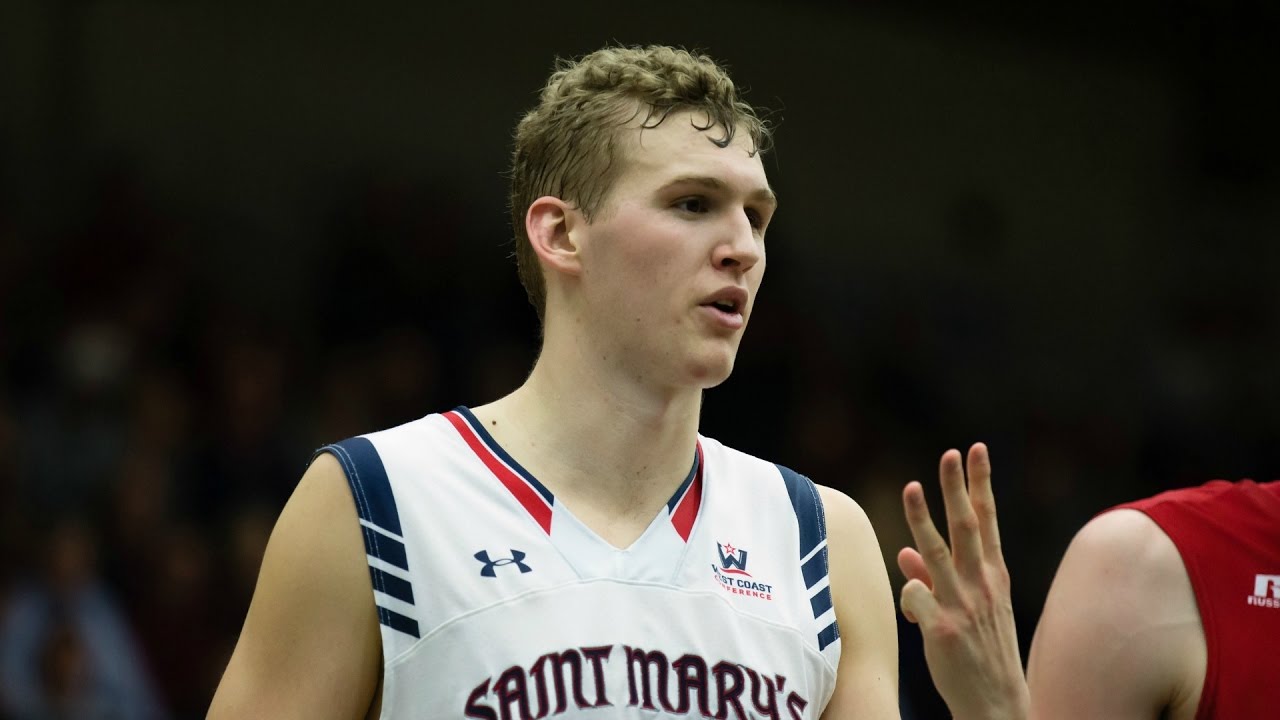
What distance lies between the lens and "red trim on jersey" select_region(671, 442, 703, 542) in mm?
3531

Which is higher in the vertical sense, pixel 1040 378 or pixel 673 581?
pixel 673 581

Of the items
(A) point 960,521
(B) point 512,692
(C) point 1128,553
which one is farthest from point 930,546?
(C) point 1128,553

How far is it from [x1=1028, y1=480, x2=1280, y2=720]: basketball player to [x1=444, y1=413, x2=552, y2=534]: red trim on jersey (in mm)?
1352

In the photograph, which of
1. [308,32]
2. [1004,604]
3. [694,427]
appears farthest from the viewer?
[308,32]

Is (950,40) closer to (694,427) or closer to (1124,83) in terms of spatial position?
(1124,83)

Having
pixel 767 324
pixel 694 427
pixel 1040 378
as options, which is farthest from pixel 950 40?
pixel 694 427

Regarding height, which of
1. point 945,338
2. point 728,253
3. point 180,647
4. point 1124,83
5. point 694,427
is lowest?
point 180,647

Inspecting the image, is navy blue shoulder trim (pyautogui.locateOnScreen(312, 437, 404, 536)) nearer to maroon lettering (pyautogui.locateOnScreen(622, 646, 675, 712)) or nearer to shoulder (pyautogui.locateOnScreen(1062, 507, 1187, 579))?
maroon lettering (pyautogui.locateOnScreen(622, 646, 675, 712))

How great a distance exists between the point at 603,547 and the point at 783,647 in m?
0.44

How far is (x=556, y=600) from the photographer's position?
3.25 m

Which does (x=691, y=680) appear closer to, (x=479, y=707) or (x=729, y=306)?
(x=479, y=707)

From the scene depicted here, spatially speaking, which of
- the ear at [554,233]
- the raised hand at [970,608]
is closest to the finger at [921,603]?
the raised hand at [970,608]

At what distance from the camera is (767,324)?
1204cm

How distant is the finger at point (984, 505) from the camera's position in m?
3.16
